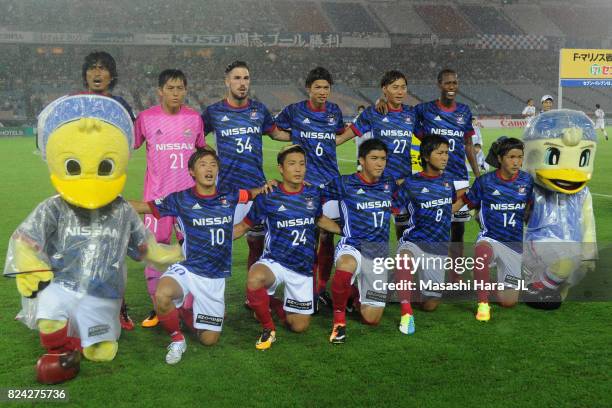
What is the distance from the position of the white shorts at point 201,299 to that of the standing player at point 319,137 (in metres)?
1.31

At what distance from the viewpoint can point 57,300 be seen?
4.11 metres

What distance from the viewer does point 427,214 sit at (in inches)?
213

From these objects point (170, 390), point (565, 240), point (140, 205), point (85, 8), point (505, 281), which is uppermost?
point (85, 8)

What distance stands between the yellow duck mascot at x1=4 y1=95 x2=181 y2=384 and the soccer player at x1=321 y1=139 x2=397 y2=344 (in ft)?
5.65

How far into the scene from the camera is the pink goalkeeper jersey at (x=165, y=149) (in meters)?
5.18

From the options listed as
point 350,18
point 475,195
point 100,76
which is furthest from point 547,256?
point 350,18

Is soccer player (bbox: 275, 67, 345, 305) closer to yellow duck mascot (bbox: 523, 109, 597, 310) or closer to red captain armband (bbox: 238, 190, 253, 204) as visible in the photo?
red captain armband (bbox: 238, 190, 253, 204)

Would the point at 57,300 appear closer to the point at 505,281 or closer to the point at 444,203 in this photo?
the point at 444,203

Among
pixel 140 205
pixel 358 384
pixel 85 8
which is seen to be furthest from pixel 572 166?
pixel 85 8

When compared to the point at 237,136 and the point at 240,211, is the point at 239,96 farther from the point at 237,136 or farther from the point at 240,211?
the point at 240,211

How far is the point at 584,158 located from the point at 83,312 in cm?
417

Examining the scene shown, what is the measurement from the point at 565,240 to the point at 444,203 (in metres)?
1.10

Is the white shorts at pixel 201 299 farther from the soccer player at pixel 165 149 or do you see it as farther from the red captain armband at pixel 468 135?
the red captain armband at pixel 468 135

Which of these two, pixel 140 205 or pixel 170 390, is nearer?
pixel 170 390
